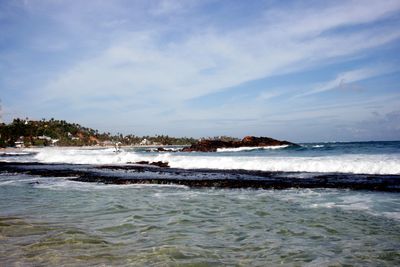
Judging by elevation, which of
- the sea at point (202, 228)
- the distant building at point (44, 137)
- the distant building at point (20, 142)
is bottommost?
the sea at point (202, 228)

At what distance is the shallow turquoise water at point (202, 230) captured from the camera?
623 cm

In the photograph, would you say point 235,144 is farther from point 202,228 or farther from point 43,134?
point 43,134

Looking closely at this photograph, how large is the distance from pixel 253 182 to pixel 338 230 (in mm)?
9882

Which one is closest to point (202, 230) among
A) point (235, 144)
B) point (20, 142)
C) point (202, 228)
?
point (202, 228)

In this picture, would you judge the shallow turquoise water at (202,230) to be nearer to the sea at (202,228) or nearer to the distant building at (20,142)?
the sea at (202,228)

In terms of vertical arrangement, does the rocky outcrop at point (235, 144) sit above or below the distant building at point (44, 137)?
below

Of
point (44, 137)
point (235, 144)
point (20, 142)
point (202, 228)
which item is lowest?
point (202, 228)

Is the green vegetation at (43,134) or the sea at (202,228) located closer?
the sea at (202,228)

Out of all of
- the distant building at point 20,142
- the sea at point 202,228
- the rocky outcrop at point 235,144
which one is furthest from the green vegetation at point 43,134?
the sea at point 202,228

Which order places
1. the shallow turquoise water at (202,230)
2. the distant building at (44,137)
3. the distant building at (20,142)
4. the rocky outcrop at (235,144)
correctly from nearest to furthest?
the shallow turquoise water at (202,230) → the rocky outcrop at (235,144) → the distant building at (20,142) → the distant building at (44,137)

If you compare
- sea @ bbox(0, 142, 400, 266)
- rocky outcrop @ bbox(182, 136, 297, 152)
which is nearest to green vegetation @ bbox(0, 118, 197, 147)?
rocky outcrop @ bbox(182, 136, 297, 152)

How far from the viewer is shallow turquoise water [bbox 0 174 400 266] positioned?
6.23m

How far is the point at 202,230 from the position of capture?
8320 millimetres

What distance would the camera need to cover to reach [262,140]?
244 feet
